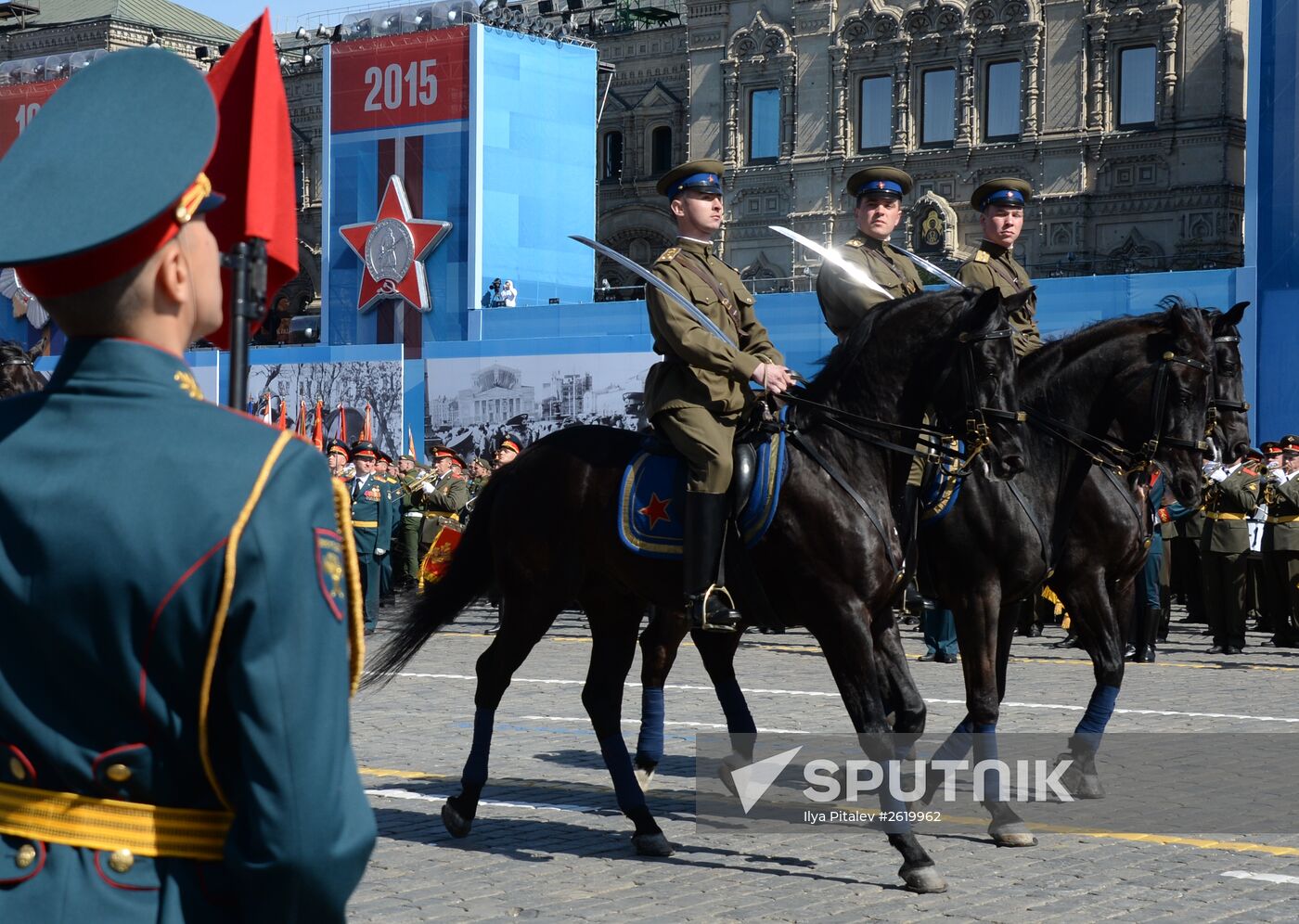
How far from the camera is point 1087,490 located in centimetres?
907

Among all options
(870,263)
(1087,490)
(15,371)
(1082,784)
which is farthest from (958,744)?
(15,371)

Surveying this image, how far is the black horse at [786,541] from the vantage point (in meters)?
7.03

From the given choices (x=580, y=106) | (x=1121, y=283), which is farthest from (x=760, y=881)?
(x=580, y=106)

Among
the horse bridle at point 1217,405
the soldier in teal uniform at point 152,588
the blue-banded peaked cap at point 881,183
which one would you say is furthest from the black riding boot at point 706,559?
the soldier in teal uniform at point 152,588

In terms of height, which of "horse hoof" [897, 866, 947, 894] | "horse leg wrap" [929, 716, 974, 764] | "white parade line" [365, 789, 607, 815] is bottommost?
"white parade line" [365, 789, 607, 815]

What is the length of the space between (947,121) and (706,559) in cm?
4408

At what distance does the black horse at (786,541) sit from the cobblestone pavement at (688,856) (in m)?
0.30

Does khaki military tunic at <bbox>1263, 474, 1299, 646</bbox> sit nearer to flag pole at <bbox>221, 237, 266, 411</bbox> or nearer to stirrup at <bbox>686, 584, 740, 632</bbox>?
stirrup at <bbox>686, 584, 740, 632</bbox>

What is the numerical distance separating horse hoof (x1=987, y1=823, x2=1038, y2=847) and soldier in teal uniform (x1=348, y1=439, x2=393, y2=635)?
1301 cm

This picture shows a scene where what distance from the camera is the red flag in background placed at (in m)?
2.67

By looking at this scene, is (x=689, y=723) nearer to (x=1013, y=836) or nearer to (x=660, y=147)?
(x=1013, y=836)

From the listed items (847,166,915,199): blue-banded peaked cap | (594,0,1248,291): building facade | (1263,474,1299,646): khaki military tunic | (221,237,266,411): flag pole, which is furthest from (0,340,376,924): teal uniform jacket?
(594,0,1248,291): building facade

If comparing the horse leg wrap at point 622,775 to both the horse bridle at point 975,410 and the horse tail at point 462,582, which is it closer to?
the horse tail at point 462,582

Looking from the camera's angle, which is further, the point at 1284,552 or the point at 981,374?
the point at 1284,552
